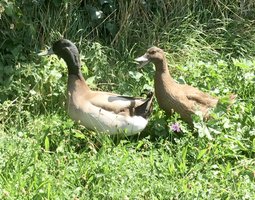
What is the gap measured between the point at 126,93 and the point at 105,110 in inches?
33.2

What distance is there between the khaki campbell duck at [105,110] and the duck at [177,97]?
141 millimetres

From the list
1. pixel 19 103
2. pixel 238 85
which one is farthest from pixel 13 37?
pixel 238 85

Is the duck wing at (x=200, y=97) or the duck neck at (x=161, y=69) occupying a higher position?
the duck neck at (x=161, y=69)

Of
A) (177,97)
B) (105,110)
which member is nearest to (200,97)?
(177,97)

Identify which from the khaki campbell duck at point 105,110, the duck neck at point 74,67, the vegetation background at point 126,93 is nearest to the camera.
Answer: the vegetation background at point 126,93

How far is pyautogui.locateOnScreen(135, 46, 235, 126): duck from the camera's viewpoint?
538 centimetres

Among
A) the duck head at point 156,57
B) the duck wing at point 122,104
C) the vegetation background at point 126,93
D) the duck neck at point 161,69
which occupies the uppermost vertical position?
the duck head at point 156,57

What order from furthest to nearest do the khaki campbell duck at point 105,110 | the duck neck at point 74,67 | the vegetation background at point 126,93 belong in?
the duck neck at point 74,67 → the khaki campbell duck at point 105,110 → the vegetation background at point 126,93

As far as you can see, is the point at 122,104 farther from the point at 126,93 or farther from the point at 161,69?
the point at 126,93

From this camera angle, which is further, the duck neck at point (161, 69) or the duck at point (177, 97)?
the duck neck at point (161, 69)

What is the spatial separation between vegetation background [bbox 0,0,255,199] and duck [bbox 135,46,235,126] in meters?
0.10

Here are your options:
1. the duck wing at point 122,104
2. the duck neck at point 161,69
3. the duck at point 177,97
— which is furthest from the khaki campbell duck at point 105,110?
the duck neck at point 161,69

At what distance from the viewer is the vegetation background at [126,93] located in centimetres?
455

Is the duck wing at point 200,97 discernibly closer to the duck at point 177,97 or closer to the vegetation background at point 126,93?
the duck at point 177,97
